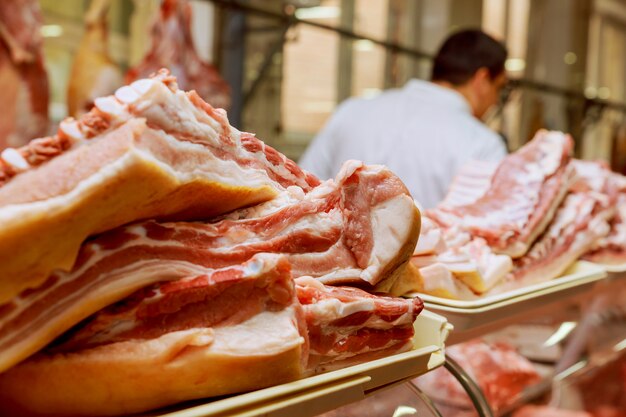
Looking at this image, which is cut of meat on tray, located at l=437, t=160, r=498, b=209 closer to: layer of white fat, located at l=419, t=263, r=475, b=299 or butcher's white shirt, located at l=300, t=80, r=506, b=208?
layer of white fat, located at l=419, t=263, r=475, b=299

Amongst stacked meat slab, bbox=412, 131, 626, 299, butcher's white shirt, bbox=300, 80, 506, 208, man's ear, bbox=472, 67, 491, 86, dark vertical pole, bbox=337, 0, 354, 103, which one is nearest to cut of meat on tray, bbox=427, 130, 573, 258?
stacked meat slab, bbox=412, 131, 626, 299

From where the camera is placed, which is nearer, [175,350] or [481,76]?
[175,350]

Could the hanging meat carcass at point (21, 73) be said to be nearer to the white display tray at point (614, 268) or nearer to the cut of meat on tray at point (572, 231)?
the cut of meat on tray at point (572, 231)

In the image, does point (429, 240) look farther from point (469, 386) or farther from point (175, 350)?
point (175, 350)

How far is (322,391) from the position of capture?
94cm

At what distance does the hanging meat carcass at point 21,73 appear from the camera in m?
3.01

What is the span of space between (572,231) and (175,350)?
1.54 m

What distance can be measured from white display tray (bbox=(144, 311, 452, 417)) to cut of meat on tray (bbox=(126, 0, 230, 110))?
2.84 m

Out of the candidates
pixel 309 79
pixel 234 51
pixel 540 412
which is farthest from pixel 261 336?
pixel 309 79

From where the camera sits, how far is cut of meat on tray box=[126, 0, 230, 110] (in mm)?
3803

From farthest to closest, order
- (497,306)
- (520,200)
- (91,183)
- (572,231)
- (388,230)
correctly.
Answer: (572,231)
(520,200)
(497,306)
(388,230)
(91,183)

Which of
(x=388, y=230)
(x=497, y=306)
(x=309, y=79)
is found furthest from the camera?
(x=309, y=79)

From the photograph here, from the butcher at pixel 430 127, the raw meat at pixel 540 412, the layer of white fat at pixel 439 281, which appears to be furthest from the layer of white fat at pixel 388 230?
the butcher at pixel 430 127

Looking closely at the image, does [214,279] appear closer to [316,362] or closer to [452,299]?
[316,362]
